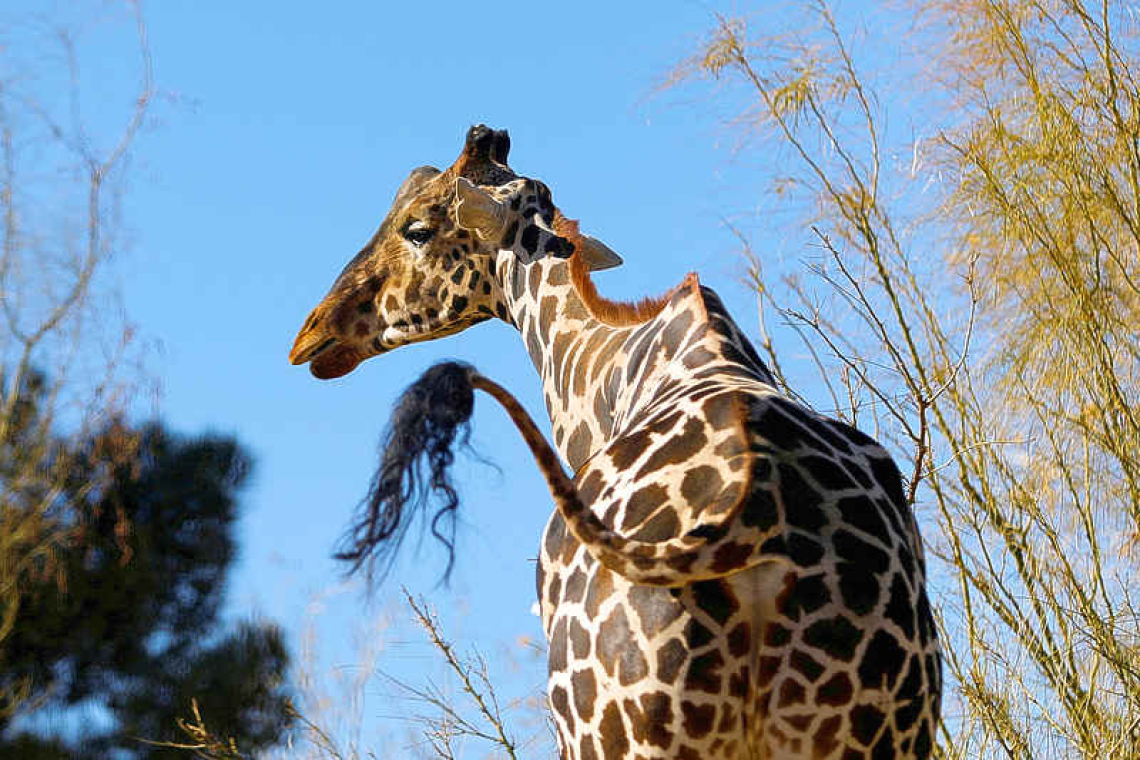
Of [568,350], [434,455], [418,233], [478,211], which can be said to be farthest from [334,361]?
[434,455]

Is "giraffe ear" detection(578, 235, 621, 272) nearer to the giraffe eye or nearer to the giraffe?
the giraffe eye

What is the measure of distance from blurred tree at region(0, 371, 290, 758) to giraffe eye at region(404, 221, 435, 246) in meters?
6.06

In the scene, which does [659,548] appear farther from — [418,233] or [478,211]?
[418,233]

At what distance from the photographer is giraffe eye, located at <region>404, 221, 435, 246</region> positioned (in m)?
3.44

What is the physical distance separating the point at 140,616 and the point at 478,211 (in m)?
7.43

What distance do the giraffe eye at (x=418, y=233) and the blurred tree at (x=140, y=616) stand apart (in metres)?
6.06

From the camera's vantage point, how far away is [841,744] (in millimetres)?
2002

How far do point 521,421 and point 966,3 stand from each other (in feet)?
8.15

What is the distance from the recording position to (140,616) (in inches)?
389

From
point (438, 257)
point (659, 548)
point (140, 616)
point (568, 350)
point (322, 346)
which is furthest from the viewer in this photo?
point (140, 616)

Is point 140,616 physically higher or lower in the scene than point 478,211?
higher

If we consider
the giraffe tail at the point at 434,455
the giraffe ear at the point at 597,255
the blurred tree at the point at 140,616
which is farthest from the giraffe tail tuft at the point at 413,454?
the blurred tree at the point at 140,616

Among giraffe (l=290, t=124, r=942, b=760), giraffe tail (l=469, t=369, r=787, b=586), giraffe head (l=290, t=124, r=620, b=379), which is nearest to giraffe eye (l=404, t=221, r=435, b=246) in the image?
giraffe head (l=290, t=124, r=620, b=379)

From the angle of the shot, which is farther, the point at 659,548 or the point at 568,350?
the point at 568,350
